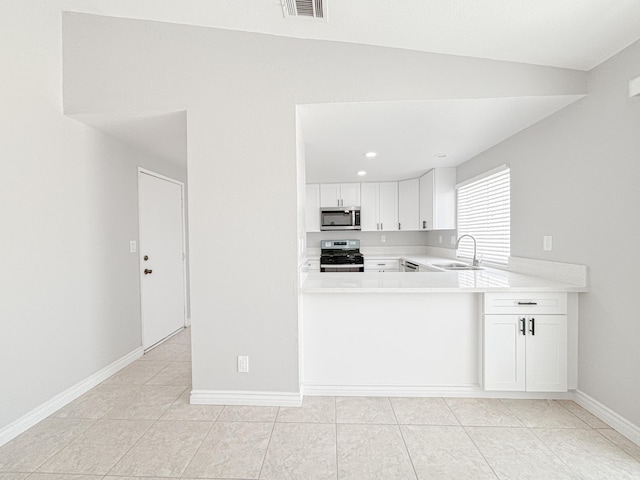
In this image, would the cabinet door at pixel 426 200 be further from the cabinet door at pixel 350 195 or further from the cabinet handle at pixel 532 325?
the cabinet handle at pixel 532 325

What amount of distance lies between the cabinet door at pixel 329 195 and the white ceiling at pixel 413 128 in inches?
48.5

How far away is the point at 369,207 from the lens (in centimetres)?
500

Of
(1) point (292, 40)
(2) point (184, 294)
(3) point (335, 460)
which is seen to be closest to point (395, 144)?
(1) point (292, 40)

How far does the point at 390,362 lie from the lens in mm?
2297

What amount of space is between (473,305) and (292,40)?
2333 millimetres

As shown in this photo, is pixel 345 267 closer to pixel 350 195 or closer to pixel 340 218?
pixel 340 218

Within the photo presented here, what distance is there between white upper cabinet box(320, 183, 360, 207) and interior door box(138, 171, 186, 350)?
219 cm

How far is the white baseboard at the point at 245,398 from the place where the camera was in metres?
2.16

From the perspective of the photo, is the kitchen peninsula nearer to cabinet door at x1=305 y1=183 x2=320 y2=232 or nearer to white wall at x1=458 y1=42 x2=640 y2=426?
white wall at x1=458 y1=42 x2=640 y2=426

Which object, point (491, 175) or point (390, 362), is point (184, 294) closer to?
point (390, 362)

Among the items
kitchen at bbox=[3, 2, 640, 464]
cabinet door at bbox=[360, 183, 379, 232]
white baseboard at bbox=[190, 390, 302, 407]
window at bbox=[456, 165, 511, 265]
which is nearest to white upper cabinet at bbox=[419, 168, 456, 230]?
window at bbox=[456, 165, 511, 265]

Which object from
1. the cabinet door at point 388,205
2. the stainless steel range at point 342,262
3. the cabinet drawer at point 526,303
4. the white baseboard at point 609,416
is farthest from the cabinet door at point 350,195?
the white baseboard at point 609,416

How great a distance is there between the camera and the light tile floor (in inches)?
62.0

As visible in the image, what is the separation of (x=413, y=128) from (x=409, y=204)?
2324 millimetres
